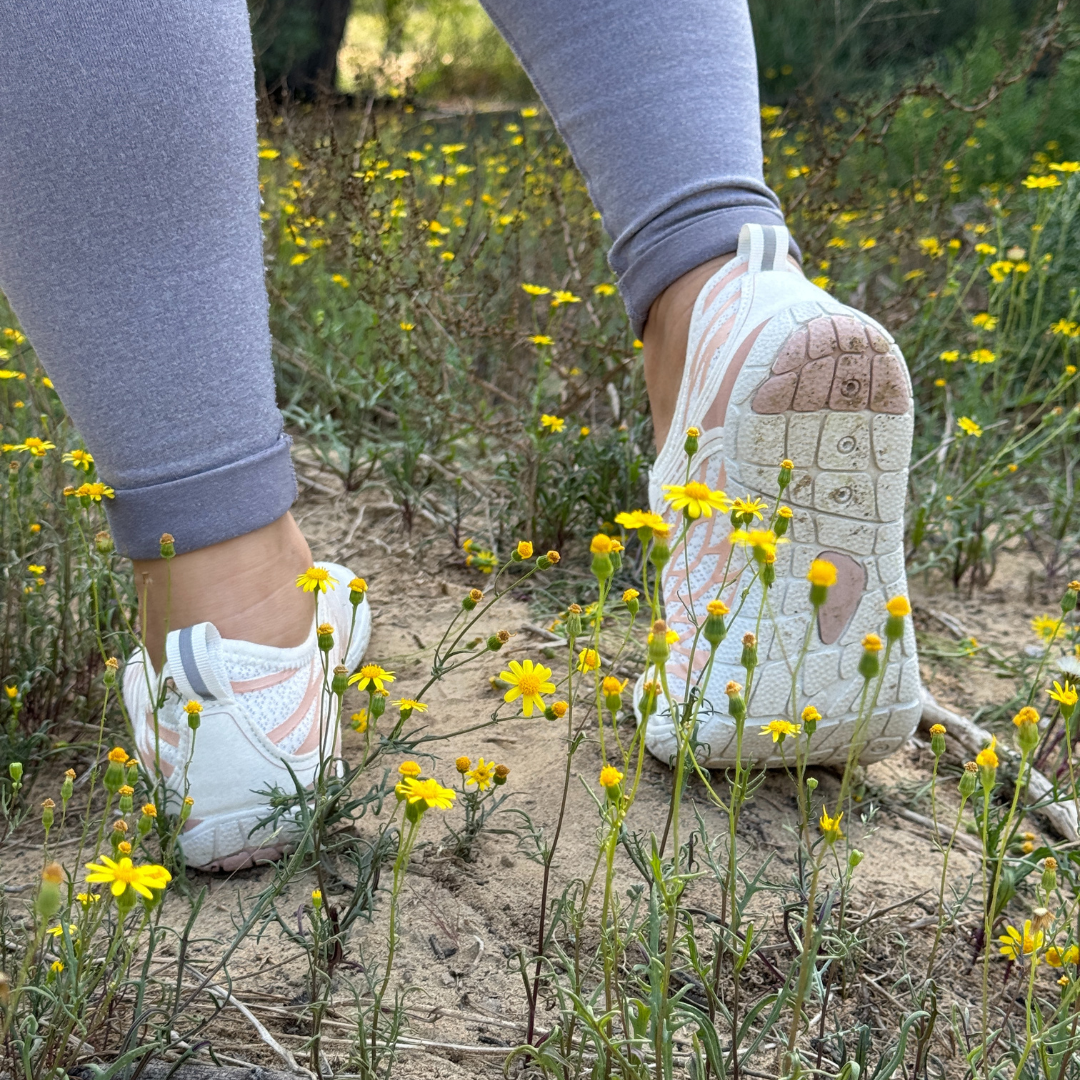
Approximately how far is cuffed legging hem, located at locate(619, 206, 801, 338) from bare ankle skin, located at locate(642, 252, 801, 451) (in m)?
0.01

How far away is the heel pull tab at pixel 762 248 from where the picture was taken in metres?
1.40

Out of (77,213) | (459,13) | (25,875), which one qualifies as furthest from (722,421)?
(459,13)

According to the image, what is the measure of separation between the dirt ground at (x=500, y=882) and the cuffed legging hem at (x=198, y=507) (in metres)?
0.37

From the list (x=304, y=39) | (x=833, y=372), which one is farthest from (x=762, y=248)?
(x=304, y=39)

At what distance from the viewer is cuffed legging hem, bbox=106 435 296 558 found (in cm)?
120

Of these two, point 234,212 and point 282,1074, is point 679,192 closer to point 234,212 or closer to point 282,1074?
point 234,212

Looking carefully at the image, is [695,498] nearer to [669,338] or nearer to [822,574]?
[822,574]

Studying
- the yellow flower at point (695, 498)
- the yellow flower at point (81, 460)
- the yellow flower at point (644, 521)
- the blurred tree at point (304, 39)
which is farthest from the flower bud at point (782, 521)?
the blurred tree at point (304, 39)

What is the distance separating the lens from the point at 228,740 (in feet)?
4.03

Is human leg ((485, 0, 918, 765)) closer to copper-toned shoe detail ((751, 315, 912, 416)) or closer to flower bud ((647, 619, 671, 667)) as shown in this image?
copper-toned shoe detail ((751, 315, 912, 416))

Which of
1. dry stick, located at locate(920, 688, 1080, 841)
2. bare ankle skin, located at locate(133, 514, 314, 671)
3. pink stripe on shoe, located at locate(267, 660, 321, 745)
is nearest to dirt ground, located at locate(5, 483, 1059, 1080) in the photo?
dry stick, located at locate(920, 688, 1080, 841)

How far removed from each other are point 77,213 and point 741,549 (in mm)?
786

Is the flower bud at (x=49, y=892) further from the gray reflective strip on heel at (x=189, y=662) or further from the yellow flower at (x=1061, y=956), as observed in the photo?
the yellow flower at (x=1061, y=956)

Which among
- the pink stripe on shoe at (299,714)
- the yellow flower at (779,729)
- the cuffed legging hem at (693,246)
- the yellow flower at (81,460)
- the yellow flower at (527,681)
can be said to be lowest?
the pink stripe on shoe at (299,714)
